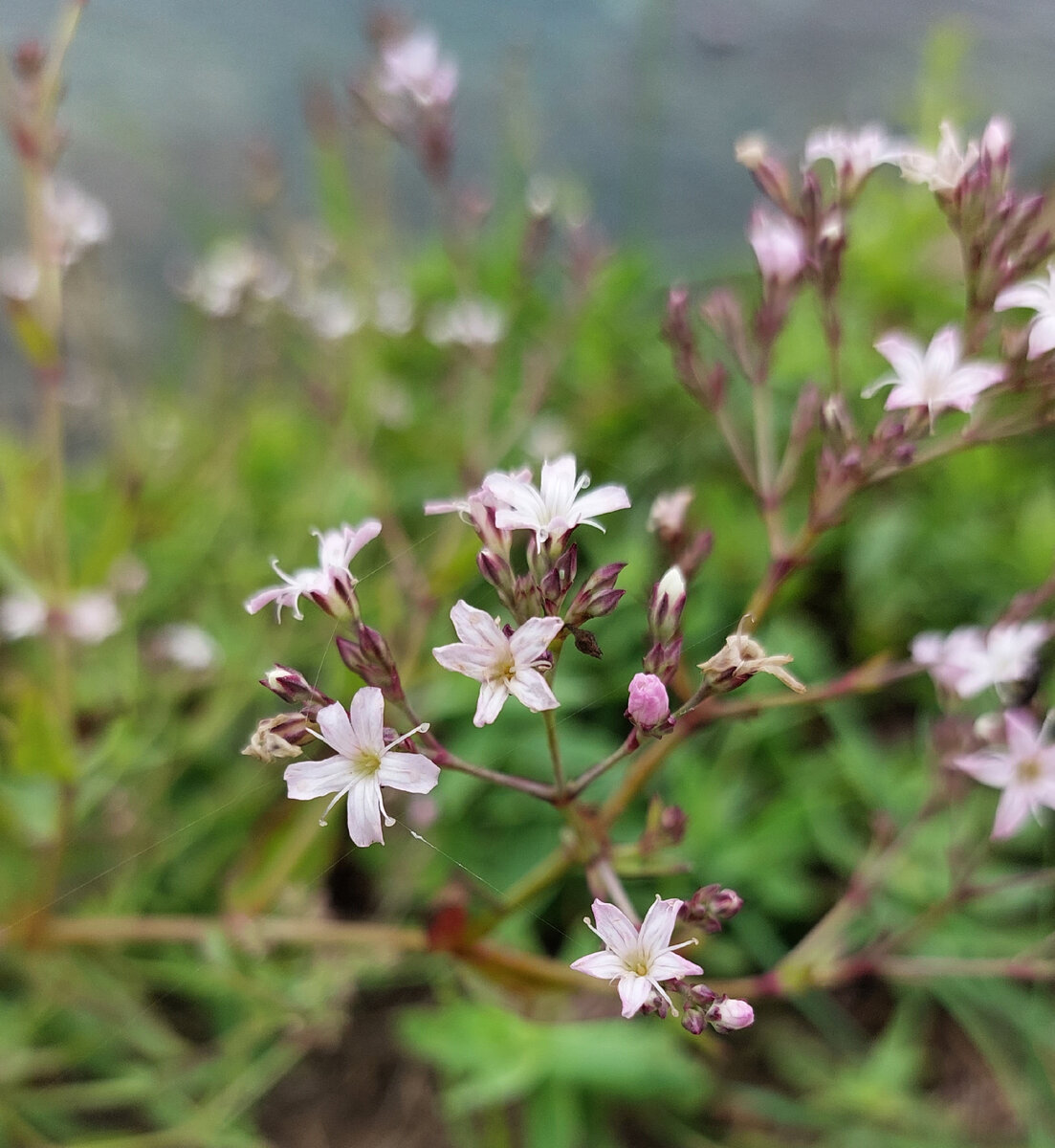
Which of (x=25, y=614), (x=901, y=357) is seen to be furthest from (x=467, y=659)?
(x=25, y=614)

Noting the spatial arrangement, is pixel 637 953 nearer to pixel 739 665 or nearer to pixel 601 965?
pixel 601 965

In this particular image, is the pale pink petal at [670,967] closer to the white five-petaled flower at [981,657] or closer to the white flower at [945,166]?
the white five-petaled flower at [981,657]

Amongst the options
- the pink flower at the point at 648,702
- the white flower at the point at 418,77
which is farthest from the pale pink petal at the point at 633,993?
the white flower at the point at 418,77

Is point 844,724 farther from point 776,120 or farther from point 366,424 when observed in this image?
point 776,120

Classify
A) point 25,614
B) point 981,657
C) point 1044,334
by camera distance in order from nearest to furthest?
point 1044,334
point 981,657
point 25,614

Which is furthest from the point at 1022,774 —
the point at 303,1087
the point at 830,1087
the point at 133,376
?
the point at 133,376

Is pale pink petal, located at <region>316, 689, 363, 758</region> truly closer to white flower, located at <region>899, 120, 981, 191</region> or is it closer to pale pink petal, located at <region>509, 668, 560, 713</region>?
pale pink petal, located at <region>509, 668, 560, 713</region>
